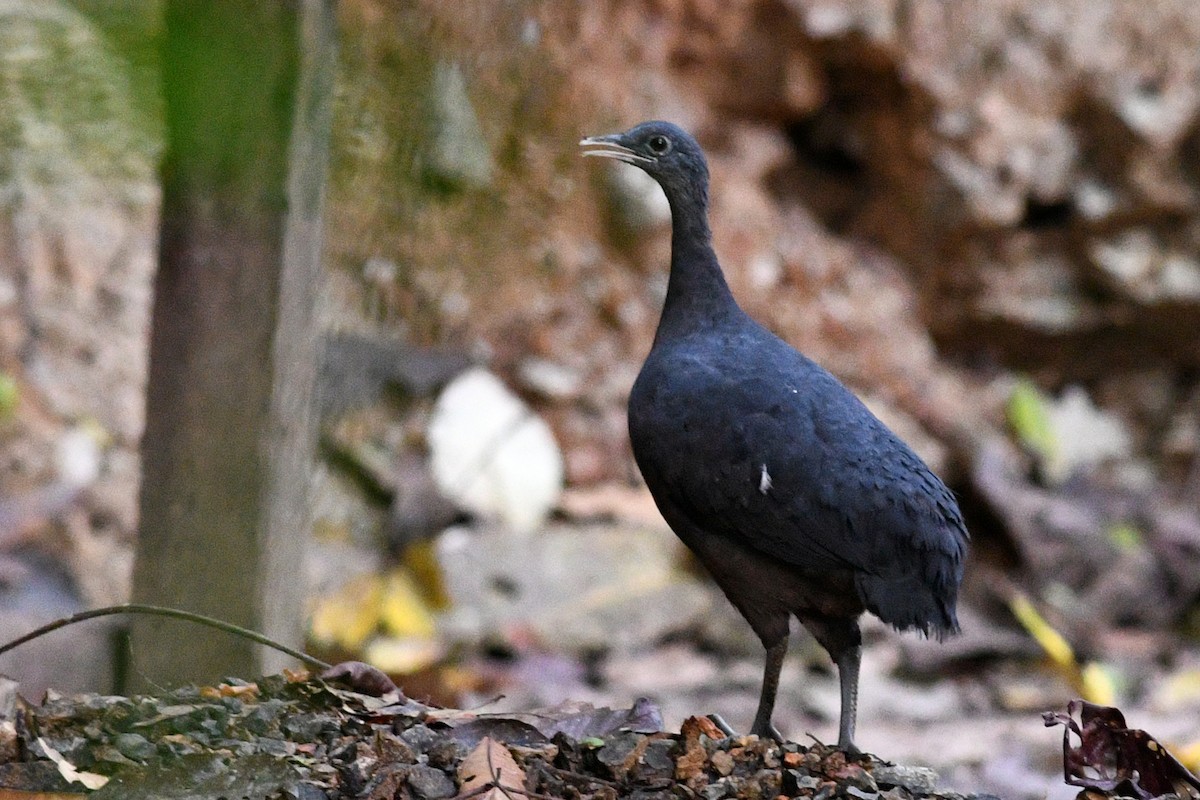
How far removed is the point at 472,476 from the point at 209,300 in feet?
11.3

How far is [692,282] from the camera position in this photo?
3.42 m

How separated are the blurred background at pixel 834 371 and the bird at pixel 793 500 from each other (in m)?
0.68

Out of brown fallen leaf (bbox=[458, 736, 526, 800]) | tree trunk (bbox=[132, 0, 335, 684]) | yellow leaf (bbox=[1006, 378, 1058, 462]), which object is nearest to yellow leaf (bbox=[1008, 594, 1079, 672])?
yellow leaf (bbox=[1006, 378, 1058, 462])

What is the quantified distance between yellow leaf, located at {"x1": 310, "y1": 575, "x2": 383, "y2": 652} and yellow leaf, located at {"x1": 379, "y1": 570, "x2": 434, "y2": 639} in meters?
0.04

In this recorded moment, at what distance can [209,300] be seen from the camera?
9.71ft

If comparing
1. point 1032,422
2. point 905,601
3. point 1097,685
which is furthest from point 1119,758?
point 1032,422

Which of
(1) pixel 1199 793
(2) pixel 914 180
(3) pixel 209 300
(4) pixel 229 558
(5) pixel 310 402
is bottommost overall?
(1) pixel 1199 793

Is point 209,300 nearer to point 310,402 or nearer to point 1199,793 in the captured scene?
point 310,402

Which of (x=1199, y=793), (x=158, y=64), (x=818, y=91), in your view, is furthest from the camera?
(x=818, y=91)

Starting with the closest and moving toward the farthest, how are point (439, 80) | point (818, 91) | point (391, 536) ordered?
point (439, 80), point (391, 536), point (818, 91)

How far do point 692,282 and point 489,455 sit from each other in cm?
308

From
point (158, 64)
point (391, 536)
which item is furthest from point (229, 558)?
point (391, 536)

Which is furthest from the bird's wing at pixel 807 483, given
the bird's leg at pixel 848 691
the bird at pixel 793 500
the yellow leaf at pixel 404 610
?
the yellow leaf at pixel 404 610

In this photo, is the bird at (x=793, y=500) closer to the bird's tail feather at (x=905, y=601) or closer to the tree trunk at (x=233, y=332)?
the bird's tail feather at (x=905, y=601)
